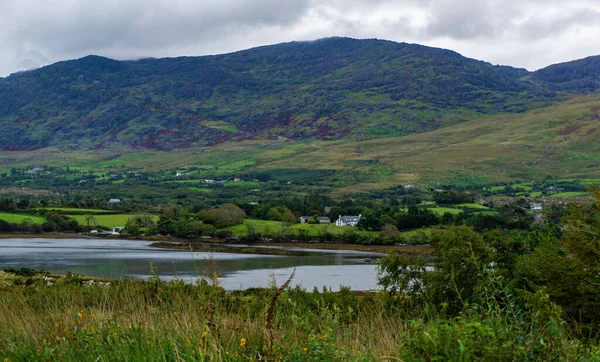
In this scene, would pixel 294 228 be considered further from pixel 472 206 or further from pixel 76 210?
pixel 76 210

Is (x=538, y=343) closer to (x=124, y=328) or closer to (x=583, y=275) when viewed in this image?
(x=124, y=328)

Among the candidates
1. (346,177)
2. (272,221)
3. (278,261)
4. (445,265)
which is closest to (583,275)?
(445,265)

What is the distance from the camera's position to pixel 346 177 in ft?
602

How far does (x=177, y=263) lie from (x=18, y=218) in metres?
54.2

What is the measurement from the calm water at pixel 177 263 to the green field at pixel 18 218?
11010mm

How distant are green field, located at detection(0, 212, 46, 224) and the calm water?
36.1 feet

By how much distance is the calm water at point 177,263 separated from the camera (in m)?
51.0

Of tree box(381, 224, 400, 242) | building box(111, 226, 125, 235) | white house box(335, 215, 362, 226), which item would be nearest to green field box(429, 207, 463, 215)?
tree box(381, 224, 400, 242)

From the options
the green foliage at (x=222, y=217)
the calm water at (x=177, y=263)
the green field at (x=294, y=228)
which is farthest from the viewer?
the green foliage at (x=222, y=217)

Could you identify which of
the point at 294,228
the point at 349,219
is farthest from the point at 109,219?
the point at 349,219

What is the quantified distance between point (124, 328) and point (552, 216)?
9173 centimetres

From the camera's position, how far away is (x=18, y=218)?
10294cm

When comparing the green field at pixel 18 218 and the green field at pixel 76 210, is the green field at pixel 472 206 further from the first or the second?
the green field at pixel 18 218

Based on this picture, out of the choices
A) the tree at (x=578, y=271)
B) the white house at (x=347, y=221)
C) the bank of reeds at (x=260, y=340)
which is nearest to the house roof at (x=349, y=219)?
the white house at (x=347, y=221)
